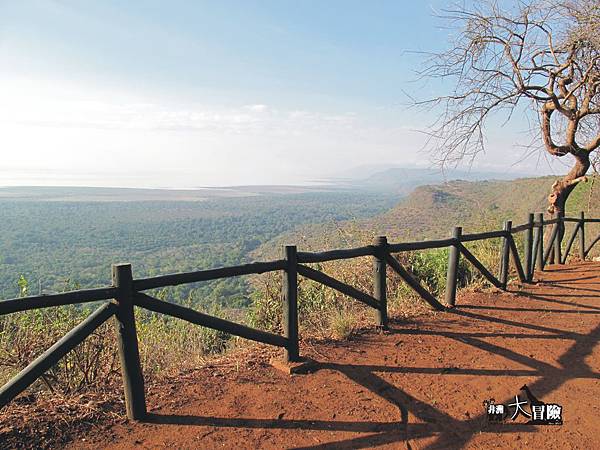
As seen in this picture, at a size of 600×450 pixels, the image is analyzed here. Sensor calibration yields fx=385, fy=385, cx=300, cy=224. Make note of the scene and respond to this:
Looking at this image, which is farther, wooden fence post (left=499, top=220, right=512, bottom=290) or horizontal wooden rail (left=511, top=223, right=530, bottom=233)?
horizontal wooden rail (left=511, top=223, right=530, bottom=233)

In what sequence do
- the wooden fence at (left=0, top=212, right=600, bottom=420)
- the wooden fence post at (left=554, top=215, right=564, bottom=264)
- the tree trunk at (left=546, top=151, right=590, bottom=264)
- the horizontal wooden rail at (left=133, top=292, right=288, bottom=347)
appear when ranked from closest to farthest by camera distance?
1. the wooden fence at (left=0, top=212, right=600, bottom=420)
2. the horizontal wooden rail at (left=133, top=292, right=288, bottom=347)
3. the tree trunk at (left=546, top=151, right=590, bottom=264)
4. the wooden fence post at (left=554, top=215, right=564, bottom=264)

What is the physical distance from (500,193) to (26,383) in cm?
3844

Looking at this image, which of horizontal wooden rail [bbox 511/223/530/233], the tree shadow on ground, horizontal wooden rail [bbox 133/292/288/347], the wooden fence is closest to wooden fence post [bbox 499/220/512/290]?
horizontal wooden rail [bbox 511/223/530/233]

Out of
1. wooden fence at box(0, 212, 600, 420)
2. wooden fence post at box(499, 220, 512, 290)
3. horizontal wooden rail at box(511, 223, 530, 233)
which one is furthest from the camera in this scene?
horizontal wooden rail at box(511, 223, 530, 233)

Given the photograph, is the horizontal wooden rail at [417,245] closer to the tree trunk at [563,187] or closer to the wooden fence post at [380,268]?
the wooden fence post at [380,268]

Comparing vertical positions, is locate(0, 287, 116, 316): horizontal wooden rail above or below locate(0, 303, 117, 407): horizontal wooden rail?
above

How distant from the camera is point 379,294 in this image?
5539mm

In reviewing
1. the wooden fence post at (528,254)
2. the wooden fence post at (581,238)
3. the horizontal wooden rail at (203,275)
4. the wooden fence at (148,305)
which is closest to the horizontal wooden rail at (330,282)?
the wooden fence at (148,305)

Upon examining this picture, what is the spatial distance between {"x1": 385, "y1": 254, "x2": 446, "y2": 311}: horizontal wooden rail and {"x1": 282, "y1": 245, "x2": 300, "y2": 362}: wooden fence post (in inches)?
66.2

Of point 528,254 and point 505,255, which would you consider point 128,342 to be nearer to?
point 505,255

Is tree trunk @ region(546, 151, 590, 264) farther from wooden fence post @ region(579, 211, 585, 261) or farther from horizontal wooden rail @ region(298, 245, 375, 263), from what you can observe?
horizontal wooden rail @ region(298, 245, 375, 263)

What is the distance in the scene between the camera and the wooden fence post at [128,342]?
3.25 m

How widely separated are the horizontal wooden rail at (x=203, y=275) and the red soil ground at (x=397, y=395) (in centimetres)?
118

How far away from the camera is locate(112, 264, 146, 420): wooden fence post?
3252mm
